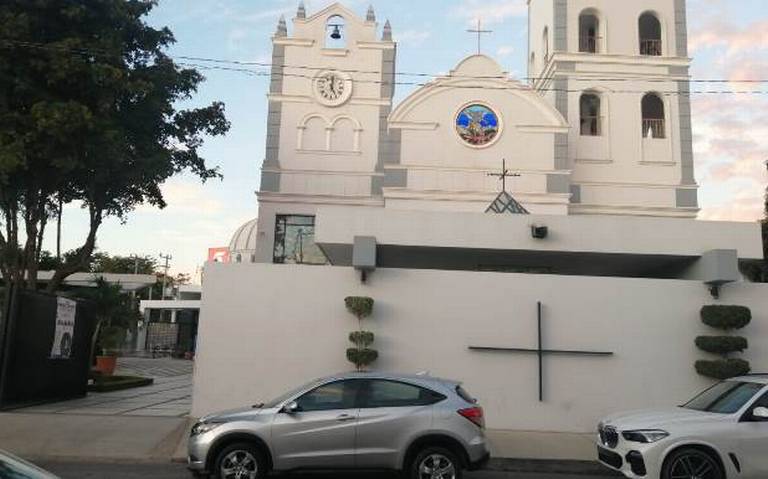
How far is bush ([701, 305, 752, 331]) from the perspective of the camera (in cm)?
1455

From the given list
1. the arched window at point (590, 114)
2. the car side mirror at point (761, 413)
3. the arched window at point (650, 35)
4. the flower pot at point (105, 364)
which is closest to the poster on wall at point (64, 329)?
the flower pot at point (105, 364)

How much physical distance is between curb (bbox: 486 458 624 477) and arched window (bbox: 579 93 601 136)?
21486 millimetres

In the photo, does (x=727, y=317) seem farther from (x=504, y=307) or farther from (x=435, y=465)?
(x=435, y=465)

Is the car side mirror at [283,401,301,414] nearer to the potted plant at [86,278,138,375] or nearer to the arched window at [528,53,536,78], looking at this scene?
the potted plant at [86,278,138,375]

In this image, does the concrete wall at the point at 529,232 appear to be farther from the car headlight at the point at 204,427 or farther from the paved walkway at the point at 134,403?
the car headlight at the point at 204,427

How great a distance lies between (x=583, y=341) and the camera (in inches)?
591

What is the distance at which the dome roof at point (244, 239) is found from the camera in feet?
204

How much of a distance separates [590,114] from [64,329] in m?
22.5

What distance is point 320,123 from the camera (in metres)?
29.5

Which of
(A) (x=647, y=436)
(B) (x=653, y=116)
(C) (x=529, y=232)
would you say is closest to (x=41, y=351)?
(C) (x=529, y=232)

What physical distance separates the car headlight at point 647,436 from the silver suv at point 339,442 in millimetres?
1817

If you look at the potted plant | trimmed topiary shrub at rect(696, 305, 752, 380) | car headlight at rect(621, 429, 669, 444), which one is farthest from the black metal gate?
trimmed topiary shrub at rect(696, 305, 752, 380)

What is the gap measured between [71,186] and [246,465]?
14.6 metres

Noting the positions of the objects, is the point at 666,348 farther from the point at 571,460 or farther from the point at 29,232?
the point at 29,232
